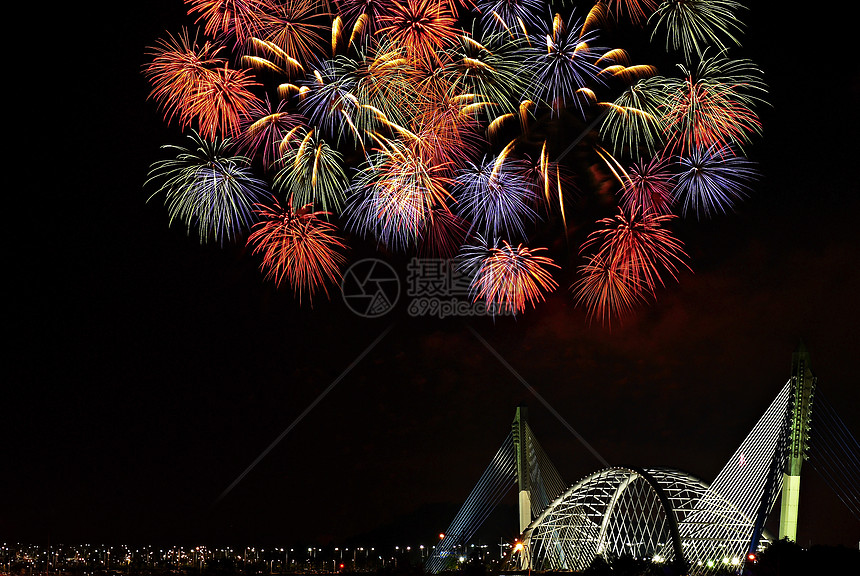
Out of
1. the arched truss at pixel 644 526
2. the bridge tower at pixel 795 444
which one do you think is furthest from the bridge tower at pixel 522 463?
the bridge tower at pixel 795 444

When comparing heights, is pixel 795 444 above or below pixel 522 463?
above

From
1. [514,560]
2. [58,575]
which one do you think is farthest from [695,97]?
[58,575]

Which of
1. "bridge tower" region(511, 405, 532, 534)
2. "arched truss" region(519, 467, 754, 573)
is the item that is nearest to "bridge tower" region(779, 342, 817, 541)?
"arched truss" region(519, 467, 754, 573)

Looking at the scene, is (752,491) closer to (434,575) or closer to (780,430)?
(780,430)

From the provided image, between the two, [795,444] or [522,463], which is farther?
[522,463]

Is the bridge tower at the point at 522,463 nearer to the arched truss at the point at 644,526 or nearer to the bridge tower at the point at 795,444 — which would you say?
the arched truss at the point at 644,526
